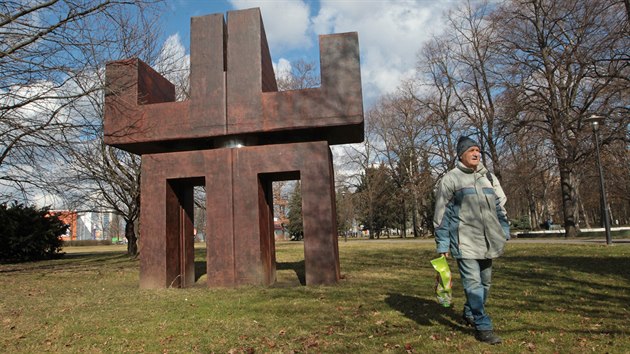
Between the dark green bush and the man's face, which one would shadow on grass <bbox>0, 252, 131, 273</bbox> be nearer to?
the dark green bush

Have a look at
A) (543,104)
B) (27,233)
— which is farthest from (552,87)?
(27,233)

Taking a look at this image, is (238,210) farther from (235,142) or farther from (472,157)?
(472,157)

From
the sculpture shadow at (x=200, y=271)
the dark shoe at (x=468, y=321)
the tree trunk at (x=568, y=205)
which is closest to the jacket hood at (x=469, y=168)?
the dark shoe at (x=468, y=321)

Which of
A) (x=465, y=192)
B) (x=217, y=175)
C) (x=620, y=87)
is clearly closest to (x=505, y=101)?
(x=620, y=87)

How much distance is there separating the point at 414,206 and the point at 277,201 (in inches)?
507

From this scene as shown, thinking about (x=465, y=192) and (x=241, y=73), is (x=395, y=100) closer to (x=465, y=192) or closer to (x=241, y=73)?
(x=241, y=73)

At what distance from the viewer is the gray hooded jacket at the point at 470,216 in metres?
4.41

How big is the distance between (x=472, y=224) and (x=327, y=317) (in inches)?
85.0

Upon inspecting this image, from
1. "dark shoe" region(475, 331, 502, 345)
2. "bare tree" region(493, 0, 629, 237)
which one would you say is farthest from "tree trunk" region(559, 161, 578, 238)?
"dark shoe" region(475, 331, 502, 345)

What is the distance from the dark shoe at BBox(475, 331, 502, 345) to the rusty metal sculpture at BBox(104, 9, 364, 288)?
156 inches

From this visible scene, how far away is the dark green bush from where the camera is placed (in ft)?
64.5

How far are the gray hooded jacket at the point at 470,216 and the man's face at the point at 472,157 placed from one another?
2.2 inches

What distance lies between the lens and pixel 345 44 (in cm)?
834

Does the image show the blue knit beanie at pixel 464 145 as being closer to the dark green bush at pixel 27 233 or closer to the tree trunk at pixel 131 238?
the tree trunk at pixel 131 238
